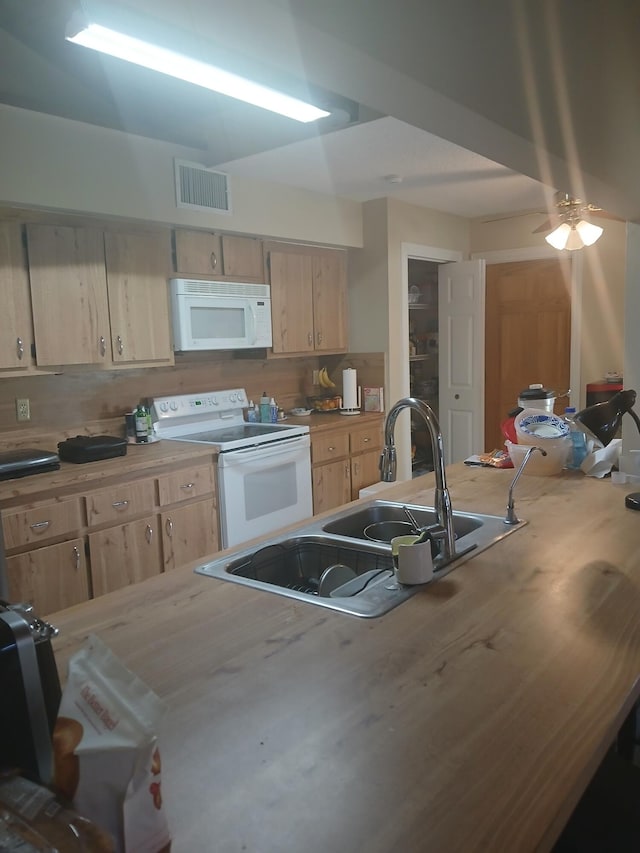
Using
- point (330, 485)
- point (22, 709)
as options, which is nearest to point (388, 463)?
point (22, 709)

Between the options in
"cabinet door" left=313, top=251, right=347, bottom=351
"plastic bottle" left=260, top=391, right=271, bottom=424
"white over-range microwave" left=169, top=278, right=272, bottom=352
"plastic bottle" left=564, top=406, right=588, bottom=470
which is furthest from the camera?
"cabinet door" left=313, top=251, right=347, bottom=351

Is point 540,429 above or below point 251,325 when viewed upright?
below

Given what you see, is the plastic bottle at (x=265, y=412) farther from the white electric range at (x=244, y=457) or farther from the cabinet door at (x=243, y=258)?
the cabinet door at (x=243, y=258)

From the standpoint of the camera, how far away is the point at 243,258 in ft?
13.2

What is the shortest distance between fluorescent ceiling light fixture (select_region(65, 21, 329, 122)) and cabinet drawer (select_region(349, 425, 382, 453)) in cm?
220

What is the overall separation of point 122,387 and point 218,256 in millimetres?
965

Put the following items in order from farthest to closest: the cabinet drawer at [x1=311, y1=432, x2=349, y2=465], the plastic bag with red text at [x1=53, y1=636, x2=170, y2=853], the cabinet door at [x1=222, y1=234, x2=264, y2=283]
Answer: the cabinet drawer at [x1=311, y1=432, x2=349, y2=465] < the cabinet door at [x1=222, y1=234, x2=264, y2=283] < the plastic bag with red text at [x1=53, y1=636, x2=170, y2=853]

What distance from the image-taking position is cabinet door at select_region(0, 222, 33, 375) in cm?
287

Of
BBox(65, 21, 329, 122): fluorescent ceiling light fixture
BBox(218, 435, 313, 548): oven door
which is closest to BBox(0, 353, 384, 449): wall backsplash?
BBox(218, 435, 313, 548): oven door

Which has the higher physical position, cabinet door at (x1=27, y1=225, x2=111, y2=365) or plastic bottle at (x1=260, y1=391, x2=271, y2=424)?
cabinet door at (x1=27, y1=225, x2=111, y2=365)

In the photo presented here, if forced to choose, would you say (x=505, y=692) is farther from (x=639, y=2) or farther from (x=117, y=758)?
(x=639, y=2)

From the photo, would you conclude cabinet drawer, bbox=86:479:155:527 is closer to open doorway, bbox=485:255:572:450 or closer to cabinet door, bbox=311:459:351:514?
cabinet door, bbox=311:459:351:514

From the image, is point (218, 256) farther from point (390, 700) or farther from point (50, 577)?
point (390, 700)

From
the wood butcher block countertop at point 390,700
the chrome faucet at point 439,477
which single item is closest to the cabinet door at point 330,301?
the chrome faucet at point 439,477
